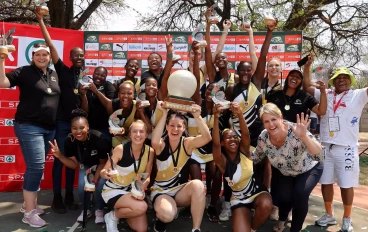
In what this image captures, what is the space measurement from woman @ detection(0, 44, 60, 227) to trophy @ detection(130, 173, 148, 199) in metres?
1.27

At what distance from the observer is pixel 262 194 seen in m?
3.67

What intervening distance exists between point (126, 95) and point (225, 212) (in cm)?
194

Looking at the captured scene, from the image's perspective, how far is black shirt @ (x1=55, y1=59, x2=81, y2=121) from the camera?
4531 millimetres

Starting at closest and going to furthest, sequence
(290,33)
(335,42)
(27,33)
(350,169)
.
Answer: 1. (350,169)
2. (27,33)
3. (290,33)
4. (335,42)

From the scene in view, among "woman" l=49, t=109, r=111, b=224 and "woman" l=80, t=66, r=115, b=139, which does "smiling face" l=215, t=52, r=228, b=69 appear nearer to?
"woman" l=80, t=66, r=115, b=139

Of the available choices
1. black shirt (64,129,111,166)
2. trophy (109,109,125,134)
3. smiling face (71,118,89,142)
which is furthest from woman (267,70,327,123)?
smiling face (71,118,89,142)

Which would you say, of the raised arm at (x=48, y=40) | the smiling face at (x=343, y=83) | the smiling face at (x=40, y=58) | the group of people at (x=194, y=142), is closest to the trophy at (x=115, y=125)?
the group of people at (x=194, y=142)

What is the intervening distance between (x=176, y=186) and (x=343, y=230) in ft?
6.83

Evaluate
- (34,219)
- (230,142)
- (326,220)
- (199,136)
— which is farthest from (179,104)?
(326,220)

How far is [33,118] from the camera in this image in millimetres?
3959

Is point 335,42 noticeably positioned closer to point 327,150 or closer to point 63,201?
point 327,150

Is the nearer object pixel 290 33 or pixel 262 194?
pixel 262 194

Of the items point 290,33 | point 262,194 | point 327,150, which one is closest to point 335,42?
point 290,33

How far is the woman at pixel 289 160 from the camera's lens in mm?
3490
